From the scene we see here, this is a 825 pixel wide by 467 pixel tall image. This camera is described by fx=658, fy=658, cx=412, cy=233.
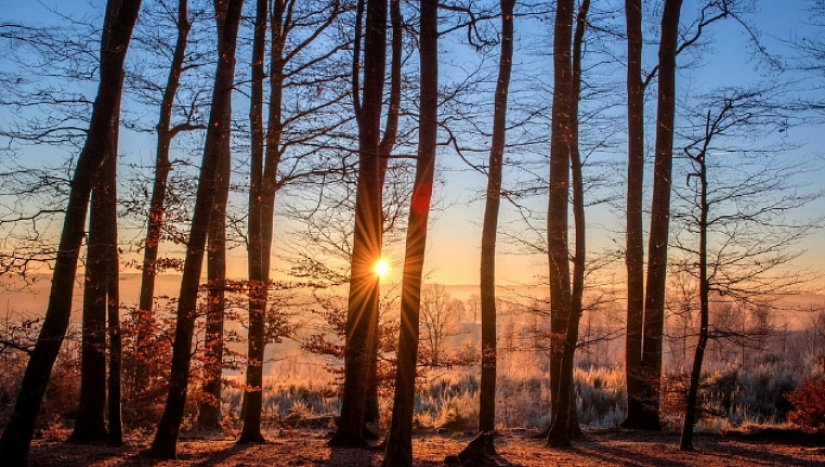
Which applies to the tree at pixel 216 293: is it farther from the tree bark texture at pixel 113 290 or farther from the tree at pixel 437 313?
the tree at pixel 437 313

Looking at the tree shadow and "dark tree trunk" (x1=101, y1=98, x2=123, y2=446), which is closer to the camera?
the tree shadow

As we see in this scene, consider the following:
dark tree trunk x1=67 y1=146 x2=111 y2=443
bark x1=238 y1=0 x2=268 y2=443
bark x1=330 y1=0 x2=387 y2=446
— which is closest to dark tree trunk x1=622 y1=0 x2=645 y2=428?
bark x1=330 y1=0 x2=387 y2=446

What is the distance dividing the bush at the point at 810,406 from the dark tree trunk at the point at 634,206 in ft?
9.37

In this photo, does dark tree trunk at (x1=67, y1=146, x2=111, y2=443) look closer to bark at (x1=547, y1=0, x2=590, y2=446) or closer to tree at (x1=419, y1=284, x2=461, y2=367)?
bark at (x1=547, y1=0, x2=590, y2=446)

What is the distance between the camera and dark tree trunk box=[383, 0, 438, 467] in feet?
25.1

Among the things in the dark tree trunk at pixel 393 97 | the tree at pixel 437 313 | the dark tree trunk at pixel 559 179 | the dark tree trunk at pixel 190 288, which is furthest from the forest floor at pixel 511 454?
the tree at pixel 437 313

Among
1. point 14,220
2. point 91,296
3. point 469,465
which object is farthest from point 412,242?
point 91,296

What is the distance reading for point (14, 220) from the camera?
774 centimetres

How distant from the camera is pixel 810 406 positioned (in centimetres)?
1154

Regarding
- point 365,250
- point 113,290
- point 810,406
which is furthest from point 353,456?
point 810,406

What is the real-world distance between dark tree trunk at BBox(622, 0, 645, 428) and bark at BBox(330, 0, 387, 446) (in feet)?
19.3

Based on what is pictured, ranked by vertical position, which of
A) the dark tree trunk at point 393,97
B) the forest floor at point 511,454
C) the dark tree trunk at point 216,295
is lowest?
the forest floor at point 511,454

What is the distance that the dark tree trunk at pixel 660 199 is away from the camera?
42.8 feet

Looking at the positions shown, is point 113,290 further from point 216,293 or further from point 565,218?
point 565,218
